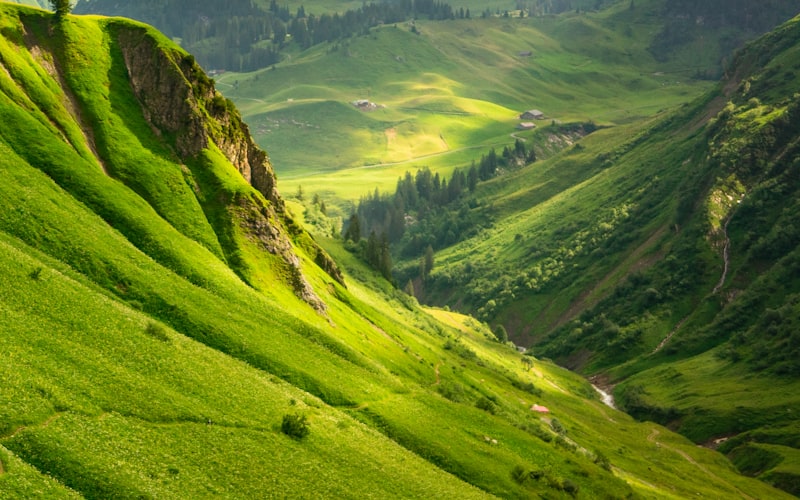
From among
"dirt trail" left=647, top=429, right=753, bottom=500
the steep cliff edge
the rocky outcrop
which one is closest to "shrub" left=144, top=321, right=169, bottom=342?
the steep cliff edge

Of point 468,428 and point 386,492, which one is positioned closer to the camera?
point 386,492

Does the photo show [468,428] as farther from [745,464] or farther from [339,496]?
[745,464]

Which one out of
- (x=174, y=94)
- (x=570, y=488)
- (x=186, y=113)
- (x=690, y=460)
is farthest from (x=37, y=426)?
(x=690, y=460)

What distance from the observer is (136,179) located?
3265 inches

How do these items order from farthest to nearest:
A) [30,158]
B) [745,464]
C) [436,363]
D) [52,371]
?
[745,464] → [436,363] → [30,158] → [52,371]

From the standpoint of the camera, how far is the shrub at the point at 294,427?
195 ft

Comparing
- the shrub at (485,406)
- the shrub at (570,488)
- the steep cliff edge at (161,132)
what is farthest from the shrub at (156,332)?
the shrub at (485,406)

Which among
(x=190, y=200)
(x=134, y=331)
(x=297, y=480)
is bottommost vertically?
(x=297, y=480)

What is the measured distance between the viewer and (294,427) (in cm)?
5966

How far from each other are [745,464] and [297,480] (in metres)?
128

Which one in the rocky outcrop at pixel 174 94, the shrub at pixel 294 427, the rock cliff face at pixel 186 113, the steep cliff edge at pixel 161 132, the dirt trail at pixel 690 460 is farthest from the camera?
the dirt trail at pixel 690 460

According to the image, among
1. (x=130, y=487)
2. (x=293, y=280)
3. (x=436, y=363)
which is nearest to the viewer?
(x=130, y=487)

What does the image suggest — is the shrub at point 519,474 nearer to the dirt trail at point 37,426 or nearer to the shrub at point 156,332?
the shrub at point 156,332

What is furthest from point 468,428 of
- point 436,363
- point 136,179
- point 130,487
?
point 136,179
